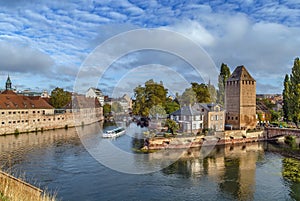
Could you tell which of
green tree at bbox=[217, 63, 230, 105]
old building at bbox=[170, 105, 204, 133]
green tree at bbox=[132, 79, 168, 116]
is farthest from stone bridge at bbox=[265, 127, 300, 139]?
green tree at bbox=[132, 79, 168, 116]

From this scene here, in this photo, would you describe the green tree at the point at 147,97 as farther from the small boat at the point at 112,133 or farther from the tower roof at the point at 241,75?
the tower roof at the point at 241,75

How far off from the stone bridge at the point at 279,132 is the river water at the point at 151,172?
614 cm

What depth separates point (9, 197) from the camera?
27.3 feet

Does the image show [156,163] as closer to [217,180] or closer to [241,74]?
[217,180]

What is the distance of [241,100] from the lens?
37.4 meters

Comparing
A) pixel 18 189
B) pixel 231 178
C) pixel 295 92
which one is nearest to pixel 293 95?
pixel 295 92

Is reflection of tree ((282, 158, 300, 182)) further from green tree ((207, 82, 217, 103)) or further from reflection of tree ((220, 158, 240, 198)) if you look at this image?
green tree ((207, 82, 217, 103))

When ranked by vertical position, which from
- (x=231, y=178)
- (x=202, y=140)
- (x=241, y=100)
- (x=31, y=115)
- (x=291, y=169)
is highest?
(x=241, y=100)

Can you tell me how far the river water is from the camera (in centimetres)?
1537

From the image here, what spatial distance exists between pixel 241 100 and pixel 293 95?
6372mm

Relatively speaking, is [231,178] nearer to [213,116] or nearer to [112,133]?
[213,116]

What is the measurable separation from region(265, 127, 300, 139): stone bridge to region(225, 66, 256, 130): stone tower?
2.78 meters

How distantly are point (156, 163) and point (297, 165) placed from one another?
37.8 feet

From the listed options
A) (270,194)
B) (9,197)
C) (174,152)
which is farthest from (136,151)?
(9,197)
